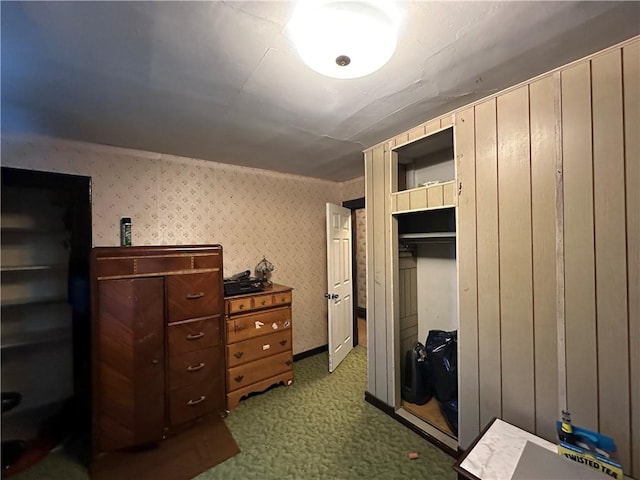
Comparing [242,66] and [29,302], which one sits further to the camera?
[29,302]

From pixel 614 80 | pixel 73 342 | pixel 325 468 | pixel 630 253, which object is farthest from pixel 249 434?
pixel 614 80

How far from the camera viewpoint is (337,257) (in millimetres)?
3213

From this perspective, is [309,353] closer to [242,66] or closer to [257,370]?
[257,370]

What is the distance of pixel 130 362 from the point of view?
188cm

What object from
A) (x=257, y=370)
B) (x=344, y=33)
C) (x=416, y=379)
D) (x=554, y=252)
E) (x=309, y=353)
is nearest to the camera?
(x=344, y=33)

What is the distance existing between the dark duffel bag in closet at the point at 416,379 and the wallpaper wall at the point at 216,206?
1431 mm

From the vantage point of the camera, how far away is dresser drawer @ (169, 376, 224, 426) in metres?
2.04

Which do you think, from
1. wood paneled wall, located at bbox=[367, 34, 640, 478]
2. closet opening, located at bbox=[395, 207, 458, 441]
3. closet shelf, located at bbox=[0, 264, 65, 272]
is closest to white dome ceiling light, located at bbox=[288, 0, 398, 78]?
wood paneled wall, located at bbox=[367, 34, 640, 478]

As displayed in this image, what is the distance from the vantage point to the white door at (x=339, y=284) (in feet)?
9.92

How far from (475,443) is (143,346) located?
7.25 ft

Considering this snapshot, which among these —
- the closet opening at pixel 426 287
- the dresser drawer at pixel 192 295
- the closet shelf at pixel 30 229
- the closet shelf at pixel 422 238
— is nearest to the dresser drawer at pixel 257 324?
the dresser drawer at pixel 192 295

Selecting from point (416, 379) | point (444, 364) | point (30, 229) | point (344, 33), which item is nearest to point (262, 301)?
point (416, 379)

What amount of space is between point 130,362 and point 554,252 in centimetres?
284

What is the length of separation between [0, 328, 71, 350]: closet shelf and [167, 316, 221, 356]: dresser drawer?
0.82 metres
